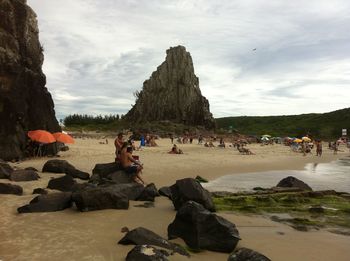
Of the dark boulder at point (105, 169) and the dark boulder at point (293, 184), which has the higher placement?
the dark boulder at point (105, 169)

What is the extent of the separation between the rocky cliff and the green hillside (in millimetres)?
79204

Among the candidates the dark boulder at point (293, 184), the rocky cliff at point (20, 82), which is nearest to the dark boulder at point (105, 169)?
the dark boulder at point (293, 184)

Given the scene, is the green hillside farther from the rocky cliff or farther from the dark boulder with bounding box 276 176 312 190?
the dark boulder with bounding box 276 176 312 190

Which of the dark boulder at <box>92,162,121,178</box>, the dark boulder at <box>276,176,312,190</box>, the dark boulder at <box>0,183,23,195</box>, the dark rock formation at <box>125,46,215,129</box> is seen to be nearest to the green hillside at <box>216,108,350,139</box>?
the dark rock formation at <box>125,46,215,129</box>

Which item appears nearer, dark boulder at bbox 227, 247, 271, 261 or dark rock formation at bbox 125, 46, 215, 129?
dark boulder at bbox 227, 247, 271, 261

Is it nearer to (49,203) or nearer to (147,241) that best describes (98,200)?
(49,203)

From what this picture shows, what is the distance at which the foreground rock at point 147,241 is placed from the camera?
6.59m

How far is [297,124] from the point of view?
436ft

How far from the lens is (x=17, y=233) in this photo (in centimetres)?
739

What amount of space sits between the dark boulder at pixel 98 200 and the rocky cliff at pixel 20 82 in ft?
40.0

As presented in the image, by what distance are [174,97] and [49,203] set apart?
75.0 m

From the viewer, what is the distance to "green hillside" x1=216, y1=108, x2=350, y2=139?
4478 inches

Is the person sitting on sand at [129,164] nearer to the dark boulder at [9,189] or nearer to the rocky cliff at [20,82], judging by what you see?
the dark boulder at [9,189]

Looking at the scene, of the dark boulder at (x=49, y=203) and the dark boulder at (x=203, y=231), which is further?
the dark boulder at (x=49, y=203)
